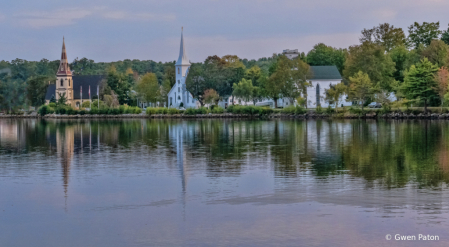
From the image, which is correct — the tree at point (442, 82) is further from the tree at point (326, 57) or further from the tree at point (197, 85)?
the tree at point (197, 85)

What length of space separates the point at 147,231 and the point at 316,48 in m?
110

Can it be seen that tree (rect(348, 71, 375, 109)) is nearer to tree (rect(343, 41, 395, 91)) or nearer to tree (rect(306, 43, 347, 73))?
tree (rect(343, 41, 395, 91))

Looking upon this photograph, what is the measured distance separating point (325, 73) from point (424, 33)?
1978 centimetres

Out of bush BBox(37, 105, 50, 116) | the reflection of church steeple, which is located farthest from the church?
the reflection of church steeple

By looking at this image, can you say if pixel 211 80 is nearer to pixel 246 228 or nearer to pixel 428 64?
pixel 428 64

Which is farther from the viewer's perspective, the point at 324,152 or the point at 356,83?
the point at 356,83

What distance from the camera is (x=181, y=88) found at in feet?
390

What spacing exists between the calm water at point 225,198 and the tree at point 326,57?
86984mm

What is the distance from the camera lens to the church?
427ft

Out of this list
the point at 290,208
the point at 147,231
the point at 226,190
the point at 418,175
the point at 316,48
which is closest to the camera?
the point at 147,231

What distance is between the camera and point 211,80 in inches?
4122

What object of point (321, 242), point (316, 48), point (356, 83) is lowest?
point (321, 242)

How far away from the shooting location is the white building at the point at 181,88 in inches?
4621

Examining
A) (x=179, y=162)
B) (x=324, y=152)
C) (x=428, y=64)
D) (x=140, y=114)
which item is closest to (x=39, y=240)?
(x=179, y=162)
